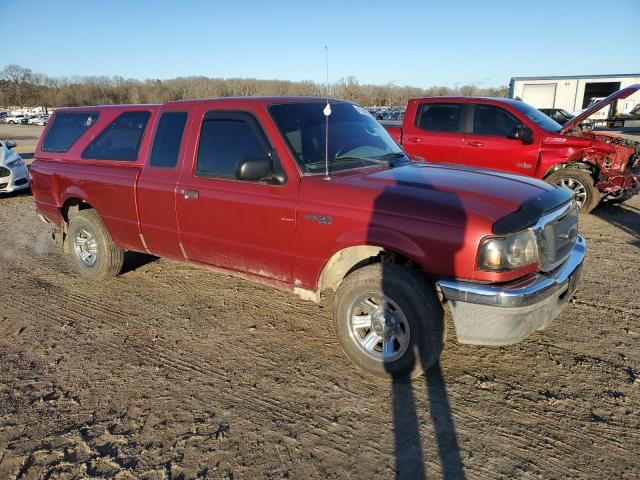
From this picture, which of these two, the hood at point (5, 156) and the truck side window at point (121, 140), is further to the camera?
the hood at point (5, 156)

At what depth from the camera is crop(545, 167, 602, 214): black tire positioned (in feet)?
25.5

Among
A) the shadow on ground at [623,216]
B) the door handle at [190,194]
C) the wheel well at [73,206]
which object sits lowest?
the shadow on ground at [623,216]

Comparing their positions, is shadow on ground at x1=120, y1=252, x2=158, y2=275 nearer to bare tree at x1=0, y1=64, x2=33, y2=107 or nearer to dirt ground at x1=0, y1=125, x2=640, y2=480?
dirt ground at x1=0, y1=125, x2=640, y2=480

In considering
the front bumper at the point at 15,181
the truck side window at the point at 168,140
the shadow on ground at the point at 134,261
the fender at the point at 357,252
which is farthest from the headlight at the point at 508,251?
the front bumper at the point at 15,181

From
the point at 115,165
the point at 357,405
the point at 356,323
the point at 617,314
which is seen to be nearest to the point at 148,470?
the point at 357,405

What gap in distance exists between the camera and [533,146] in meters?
7.79

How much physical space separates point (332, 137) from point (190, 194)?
4.45 feet

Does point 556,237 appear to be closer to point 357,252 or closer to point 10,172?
point 357,252

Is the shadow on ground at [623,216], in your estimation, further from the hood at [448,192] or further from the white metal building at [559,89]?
the white metal building at [559,89]

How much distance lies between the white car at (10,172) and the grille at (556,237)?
442 inches

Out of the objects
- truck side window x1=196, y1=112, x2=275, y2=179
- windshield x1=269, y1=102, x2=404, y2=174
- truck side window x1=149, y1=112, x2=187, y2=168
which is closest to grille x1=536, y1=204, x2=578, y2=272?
windshield x1=269, y1=102, x2=404, y2=174

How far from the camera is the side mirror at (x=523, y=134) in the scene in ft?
25.5

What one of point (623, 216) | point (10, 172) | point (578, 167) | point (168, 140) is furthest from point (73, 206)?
point (623, 216)

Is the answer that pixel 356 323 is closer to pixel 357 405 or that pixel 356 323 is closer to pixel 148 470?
pixel 357 405
